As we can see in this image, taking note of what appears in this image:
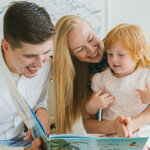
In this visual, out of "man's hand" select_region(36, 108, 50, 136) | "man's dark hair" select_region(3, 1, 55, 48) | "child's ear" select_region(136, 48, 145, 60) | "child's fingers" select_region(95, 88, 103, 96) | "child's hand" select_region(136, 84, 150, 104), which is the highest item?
"man's dark hair" select_region(3, 1, 55, 48)

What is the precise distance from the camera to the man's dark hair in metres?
0.96

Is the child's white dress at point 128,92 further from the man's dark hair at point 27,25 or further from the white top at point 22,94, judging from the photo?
the man's dark hair at point 27,25

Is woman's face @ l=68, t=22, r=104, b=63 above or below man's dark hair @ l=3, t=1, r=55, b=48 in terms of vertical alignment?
below

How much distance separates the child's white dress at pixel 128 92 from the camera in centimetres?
120

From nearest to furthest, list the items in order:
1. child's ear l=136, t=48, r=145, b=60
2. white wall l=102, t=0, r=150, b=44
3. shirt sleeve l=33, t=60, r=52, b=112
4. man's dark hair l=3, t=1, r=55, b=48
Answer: man's dark hair l=3, t=1, r=55, b=48
child's ear l=136, t=48, r=145, b=60
shirt sleeve l=33, t=60, r=52, b=112
white wall l=102, t=0, r=150, b=44

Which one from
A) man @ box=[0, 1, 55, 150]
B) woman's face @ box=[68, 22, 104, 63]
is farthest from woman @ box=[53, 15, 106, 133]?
man @ box=[0, 1, 55, 150]

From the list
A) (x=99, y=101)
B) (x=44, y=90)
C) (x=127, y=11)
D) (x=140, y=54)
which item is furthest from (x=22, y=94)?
(x=127, y=11)

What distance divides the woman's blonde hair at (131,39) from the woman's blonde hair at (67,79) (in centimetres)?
22

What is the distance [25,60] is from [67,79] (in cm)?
32

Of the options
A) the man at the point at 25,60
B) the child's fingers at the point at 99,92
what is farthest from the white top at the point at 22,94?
the child's fingers at the point at 99,92

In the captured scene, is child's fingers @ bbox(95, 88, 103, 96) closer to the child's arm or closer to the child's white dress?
the child's white dress

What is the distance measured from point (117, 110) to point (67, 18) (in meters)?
0.60

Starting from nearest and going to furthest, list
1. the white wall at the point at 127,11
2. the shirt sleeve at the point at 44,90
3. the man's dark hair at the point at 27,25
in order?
the man's dark hair at the point at 27,25
the shirt sleeve at the point at 44,90
the white wall at the point at 127,11

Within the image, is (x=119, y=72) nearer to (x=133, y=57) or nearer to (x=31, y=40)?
(x=133, y=57)
